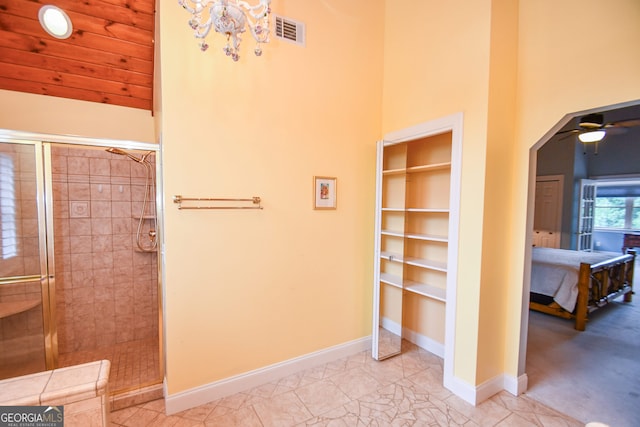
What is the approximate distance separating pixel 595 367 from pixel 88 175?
5.20 meters

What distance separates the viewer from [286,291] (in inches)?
95.7

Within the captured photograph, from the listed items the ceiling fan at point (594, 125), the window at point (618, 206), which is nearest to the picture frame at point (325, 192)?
the ceiling fan at point (594, 125)

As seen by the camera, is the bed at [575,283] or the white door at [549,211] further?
the white door at [549,211]

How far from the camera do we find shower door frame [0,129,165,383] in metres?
2.02

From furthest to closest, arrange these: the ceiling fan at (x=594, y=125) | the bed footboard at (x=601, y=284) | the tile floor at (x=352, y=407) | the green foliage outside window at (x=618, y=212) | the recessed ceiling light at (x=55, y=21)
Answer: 1. the green foliage outside window at (x=618, y=212)
2. the ceiling fan at (x=594, y=125)
3. the bed footboard at (x=601, y=284)
4. the recessed ceiling light at (x=55, y=21)
5. the tile floor at (x=352, y=407)

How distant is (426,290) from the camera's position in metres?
2.64

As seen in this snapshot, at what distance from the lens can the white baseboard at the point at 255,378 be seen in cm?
202

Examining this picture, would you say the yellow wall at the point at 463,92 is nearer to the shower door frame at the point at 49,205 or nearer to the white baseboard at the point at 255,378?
the white baseboard at the point at 255,378

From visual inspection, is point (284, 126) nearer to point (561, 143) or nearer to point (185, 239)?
point (185, 239)

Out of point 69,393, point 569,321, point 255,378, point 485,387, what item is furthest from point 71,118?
point 569,321

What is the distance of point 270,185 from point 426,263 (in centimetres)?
161

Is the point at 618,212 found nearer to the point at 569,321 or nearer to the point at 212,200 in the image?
the point at 569,321

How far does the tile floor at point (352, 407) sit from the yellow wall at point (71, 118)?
2.54m

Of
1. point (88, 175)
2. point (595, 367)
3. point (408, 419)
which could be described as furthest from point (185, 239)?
point (595, 367)
